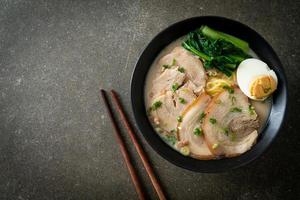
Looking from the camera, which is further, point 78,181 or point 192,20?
point 78,181

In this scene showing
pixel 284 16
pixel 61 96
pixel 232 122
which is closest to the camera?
pixel 232 122

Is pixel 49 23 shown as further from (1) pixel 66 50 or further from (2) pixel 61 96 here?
(2) pixel 61 96

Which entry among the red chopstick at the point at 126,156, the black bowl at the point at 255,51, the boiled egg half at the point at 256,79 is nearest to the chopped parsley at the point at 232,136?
the black bowl at the point at 255,51

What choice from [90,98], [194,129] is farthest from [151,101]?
[90,98]

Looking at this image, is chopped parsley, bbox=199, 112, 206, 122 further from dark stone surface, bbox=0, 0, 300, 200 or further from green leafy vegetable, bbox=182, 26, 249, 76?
dark stone surface, bbox=0, 0, 300, 200

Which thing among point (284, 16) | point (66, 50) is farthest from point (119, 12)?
point (284, 16)

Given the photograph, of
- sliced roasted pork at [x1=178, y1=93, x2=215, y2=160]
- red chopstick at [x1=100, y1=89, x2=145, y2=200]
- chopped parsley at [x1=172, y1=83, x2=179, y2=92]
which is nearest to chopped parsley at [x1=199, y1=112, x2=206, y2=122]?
sliced roasted pork at [x1=178, y1=93, x2=215, y2=160]
